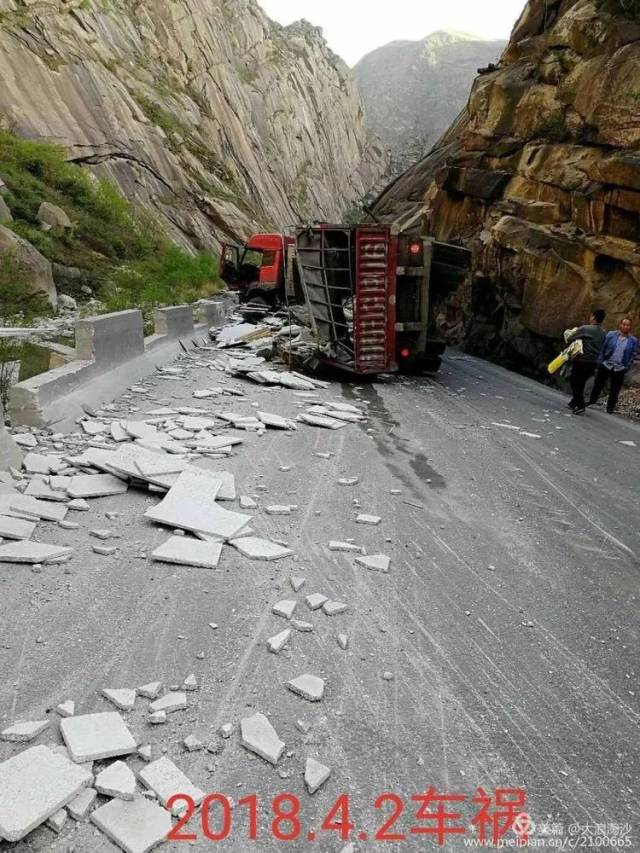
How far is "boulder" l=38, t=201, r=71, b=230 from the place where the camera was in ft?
61.0

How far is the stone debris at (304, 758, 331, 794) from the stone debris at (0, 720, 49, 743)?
1123mm

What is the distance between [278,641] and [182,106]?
43.5 meters

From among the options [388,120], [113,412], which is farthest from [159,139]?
[388,120]

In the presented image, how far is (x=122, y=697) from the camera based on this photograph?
2.64 metres

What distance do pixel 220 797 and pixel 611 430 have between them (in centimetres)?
844

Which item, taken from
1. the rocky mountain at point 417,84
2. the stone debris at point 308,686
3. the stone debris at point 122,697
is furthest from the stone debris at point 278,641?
the rocky mountain at point 417,84

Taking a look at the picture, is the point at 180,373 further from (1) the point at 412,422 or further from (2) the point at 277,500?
→ (2) the point at 277,500

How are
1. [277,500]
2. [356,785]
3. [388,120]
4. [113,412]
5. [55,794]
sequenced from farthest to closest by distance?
[388,120]
[113,412]
[277,500]
[356,785]
[55,794]

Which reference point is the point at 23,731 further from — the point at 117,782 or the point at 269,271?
the point at 269,271

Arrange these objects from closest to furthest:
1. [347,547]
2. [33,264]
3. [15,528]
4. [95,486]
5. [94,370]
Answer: [15,528]
[347,547]
[95,486]
[94,370]
[33,264]

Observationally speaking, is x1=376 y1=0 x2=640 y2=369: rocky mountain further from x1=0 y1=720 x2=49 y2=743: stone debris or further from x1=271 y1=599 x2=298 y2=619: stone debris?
x1=0 y1=720 x2=49 y2=743: stone debris

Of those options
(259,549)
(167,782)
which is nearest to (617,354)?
(259,549)

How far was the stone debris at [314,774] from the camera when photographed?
2266 mm

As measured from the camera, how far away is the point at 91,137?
1157 inches
